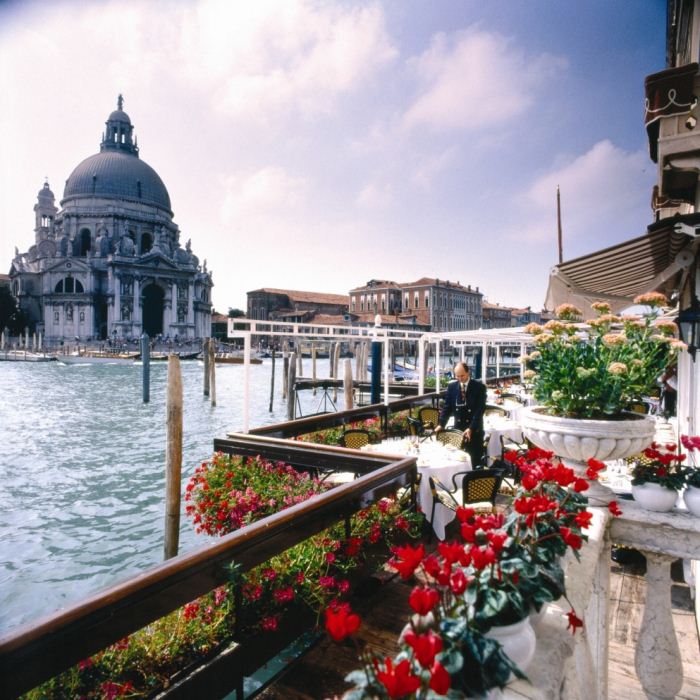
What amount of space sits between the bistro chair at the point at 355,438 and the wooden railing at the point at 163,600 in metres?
3.42

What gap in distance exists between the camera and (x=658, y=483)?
7.23ft

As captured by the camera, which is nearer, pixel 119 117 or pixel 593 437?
pixel 593 437

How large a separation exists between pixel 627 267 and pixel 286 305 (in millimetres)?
81650

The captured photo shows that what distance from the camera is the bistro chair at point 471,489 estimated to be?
480 cm

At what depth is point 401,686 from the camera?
831 millimetres

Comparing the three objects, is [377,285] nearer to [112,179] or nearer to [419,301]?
[419,301]

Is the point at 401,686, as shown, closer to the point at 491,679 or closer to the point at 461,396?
the point at 491,679

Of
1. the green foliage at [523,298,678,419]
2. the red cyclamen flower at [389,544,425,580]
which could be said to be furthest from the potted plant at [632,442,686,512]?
the red cyclamen flower at [389,544,425,580]

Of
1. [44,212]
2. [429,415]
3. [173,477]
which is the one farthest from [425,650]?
[44,212]

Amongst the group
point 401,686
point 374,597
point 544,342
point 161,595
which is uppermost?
point 544,342

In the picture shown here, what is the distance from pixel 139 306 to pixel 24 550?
62.0 m

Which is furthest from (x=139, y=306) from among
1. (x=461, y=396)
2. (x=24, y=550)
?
(x=461, y=396)

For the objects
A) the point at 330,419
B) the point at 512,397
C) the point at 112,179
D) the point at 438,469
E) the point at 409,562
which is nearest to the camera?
the point at 409,562

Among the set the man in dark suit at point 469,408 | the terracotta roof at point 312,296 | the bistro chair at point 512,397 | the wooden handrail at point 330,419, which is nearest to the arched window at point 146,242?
the terracotta roof at point 312,296
